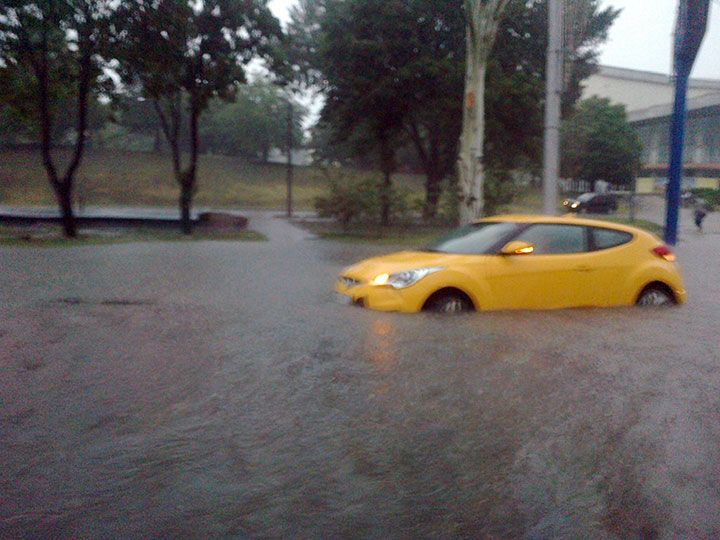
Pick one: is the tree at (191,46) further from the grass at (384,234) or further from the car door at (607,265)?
the car door at (607,265)

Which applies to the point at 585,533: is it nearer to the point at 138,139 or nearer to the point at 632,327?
the point at 632,327

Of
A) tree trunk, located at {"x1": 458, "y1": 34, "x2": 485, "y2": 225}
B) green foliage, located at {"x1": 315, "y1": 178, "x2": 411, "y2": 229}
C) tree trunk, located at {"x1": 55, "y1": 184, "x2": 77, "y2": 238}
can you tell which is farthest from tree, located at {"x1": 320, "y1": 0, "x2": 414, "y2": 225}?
tree trunk, located at {"x1": 55, "y1": 184, "x2": 77, "y2": 238}

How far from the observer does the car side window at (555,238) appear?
1025 centimetres

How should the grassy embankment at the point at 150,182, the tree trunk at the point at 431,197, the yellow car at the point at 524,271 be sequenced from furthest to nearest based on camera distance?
the grassy embankment at the point at 150,182, the tree trunk at the point at 431,197, the yellow car at the point at 524,271

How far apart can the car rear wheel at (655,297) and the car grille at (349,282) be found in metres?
3.37

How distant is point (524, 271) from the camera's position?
9.98m

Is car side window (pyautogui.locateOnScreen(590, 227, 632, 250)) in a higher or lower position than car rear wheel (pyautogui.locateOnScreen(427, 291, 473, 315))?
higher

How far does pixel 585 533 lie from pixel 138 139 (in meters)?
114

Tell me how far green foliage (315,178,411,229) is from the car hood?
20951 mm

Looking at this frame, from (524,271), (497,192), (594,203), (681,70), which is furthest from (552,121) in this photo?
(594,203)

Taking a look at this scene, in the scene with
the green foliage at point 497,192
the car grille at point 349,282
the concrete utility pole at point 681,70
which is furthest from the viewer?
the green foliage at point 497,192

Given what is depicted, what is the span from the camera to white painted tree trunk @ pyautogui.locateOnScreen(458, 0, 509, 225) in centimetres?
2033

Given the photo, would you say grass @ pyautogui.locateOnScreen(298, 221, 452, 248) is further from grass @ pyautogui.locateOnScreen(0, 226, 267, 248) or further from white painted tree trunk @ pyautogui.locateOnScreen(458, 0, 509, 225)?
white painted tree trunk @ pyautogui.locateOnScreen(458, 0, 509, 225)

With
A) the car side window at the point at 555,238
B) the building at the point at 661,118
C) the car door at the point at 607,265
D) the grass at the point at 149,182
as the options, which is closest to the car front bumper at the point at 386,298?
the car side window at the point at 555,238
